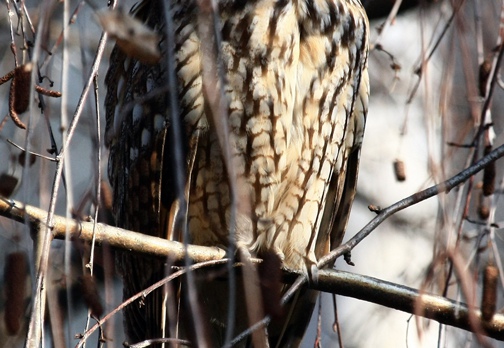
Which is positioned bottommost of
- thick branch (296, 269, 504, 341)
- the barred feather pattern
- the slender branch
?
thick branch (296, 269, 504, 341)

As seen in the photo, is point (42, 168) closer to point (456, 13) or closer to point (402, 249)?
point (456, 13)

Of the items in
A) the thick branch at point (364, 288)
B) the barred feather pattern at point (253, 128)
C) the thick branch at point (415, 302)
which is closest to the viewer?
the thick branch at point (364, 288)

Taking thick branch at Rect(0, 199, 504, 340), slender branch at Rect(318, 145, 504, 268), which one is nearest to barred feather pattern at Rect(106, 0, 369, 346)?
thick branch at Rect(0, 199, 504, 340)

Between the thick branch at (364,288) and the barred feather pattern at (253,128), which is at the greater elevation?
the barred feather pattern at (253,128)

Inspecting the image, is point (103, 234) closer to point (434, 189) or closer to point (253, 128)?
point (253, 128)

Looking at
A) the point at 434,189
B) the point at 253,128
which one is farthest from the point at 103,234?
the point at 434,189

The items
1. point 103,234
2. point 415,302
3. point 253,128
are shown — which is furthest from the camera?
point 253,128

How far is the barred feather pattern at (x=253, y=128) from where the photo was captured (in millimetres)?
2916

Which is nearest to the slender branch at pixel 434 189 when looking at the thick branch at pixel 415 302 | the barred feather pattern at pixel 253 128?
the thick branch at pixel 415 302

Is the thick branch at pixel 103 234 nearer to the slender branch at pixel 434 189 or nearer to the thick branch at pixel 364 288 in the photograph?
the thick branch at pixel 364 288

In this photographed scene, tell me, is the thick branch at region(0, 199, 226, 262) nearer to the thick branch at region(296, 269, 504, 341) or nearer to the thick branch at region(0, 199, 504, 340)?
the thick branch at region(0, 199, 504, 340)

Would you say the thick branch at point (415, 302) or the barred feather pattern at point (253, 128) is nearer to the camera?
the thick branch at point (415, 302)

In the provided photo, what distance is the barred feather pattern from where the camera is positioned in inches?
115

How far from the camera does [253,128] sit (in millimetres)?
2939
